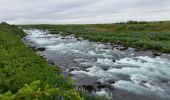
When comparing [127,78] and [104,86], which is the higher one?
[104,86]

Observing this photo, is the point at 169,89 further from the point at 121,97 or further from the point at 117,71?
the point at 117,71

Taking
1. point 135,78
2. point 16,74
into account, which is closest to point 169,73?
point 135,78

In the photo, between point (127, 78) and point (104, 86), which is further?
point (127, 78)

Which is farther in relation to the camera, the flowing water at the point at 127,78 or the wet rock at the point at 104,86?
the wet rock at the point at 104,86

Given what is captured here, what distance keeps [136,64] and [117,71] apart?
353cm

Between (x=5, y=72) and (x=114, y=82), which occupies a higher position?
(x=5, y=72)

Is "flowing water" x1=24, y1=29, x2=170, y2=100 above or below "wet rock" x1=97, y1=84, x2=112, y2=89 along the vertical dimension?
below

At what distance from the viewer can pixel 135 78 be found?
1664 cm

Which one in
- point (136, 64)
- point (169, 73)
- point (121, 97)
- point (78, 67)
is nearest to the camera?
point (121, 97)

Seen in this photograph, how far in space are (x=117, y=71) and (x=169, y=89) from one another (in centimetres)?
545

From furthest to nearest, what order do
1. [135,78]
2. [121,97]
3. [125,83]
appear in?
[135,78] → [125,83] → [121,97]

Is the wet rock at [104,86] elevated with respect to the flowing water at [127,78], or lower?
elevated

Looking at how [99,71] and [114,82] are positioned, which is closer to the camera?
[114,82]

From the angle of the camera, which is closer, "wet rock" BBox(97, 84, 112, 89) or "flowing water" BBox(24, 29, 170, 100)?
"flowing water" BBox(24, 29, 170, 100)
